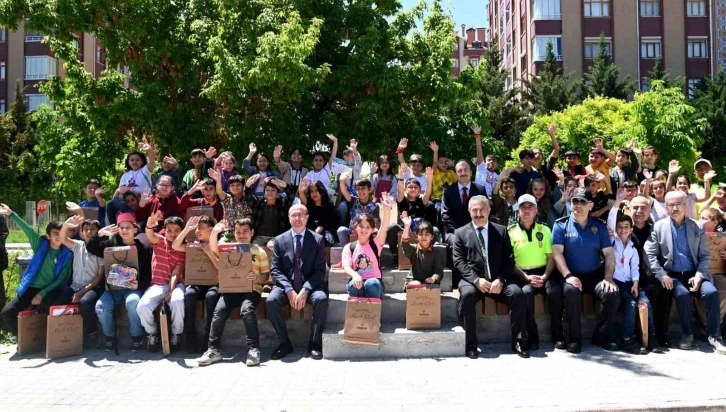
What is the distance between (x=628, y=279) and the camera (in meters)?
7.30

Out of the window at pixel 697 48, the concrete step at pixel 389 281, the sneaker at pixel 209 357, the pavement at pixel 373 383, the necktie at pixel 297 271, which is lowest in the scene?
the pavement at pixel 373 383

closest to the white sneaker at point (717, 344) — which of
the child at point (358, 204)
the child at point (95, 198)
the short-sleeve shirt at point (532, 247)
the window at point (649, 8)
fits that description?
the short-sleeve shirt at point (532, 247)

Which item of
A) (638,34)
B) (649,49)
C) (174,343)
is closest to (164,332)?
(174,343)

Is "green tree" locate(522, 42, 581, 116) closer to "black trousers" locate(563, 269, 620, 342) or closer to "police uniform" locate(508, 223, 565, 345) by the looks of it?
"police uniform" locate(508, 223, 565, 345)

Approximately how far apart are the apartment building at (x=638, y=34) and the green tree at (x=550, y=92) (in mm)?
4064

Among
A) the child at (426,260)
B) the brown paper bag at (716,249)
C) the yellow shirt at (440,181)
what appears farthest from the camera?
the yellow shirt at (440,181)

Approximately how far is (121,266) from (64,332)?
3.32 feet

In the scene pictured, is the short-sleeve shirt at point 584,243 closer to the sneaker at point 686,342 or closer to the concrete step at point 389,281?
the sneaker at point 686,342

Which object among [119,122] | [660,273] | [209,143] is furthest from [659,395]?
[119,122]

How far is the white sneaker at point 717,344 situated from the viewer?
6.82 meters

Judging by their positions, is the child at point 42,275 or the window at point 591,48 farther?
the window at point 591,48

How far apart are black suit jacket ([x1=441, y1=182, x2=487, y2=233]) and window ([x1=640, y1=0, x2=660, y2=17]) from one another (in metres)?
39.5

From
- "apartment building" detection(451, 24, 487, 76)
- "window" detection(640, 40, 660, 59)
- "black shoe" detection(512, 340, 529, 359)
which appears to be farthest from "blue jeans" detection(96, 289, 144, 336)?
"apartment building" detection(451, 24, 487, 76)

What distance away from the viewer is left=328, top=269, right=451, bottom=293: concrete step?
8047 millimetres
